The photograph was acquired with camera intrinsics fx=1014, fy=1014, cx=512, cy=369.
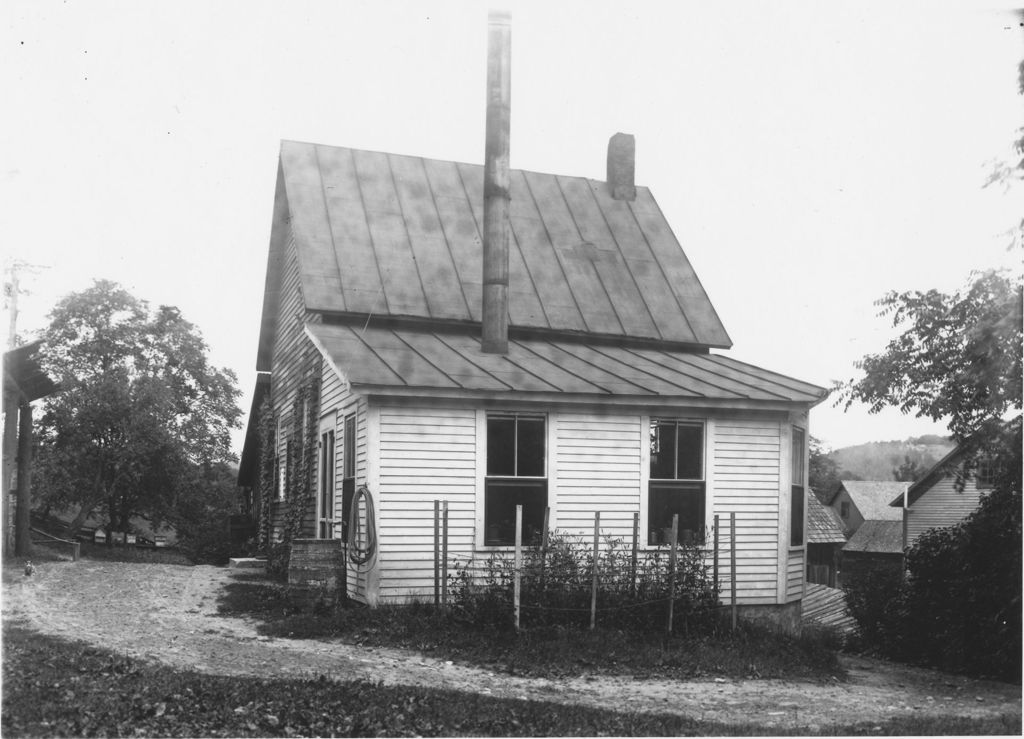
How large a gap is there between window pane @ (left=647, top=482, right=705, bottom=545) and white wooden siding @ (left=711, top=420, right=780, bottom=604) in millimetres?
271

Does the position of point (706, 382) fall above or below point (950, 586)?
above

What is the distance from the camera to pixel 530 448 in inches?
525

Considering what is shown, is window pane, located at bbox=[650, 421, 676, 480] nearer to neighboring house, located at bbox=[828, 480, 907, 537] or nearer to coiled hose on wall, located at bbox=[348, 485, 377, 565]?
coiled hose on wall, located at bbox=[348, 485, 377, 565]

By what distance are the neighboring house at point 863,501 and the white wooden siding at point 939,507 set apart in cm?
1976

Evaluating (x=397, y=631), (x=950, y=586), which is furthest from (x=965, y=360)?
(x=397, y=631)

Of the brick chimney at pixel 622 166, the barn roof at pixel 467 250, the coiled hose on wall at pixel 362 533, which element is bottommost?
the coiled hose on wall at pixel 362 533

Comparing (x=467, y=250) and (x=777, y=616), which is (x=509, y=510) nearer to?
(x=777, y=616)

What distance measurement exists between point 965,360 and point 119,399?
1655 centimetres

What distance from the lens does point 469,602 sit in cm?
1197

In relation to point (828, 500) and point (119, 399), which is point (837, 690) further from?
point (828, 500)

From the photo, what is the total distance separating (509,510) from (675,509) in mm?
2345

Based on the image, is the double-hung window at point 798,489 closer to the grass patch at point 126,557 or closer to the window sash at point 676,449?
the window sash at point 676,449

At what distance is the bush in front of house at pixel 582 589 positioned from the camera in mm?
11828

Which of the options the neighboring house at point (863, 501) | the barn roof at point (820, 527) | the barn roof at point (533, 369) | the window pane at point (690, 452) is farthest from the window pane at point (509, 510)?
the neighboring house at point (863, 501)
